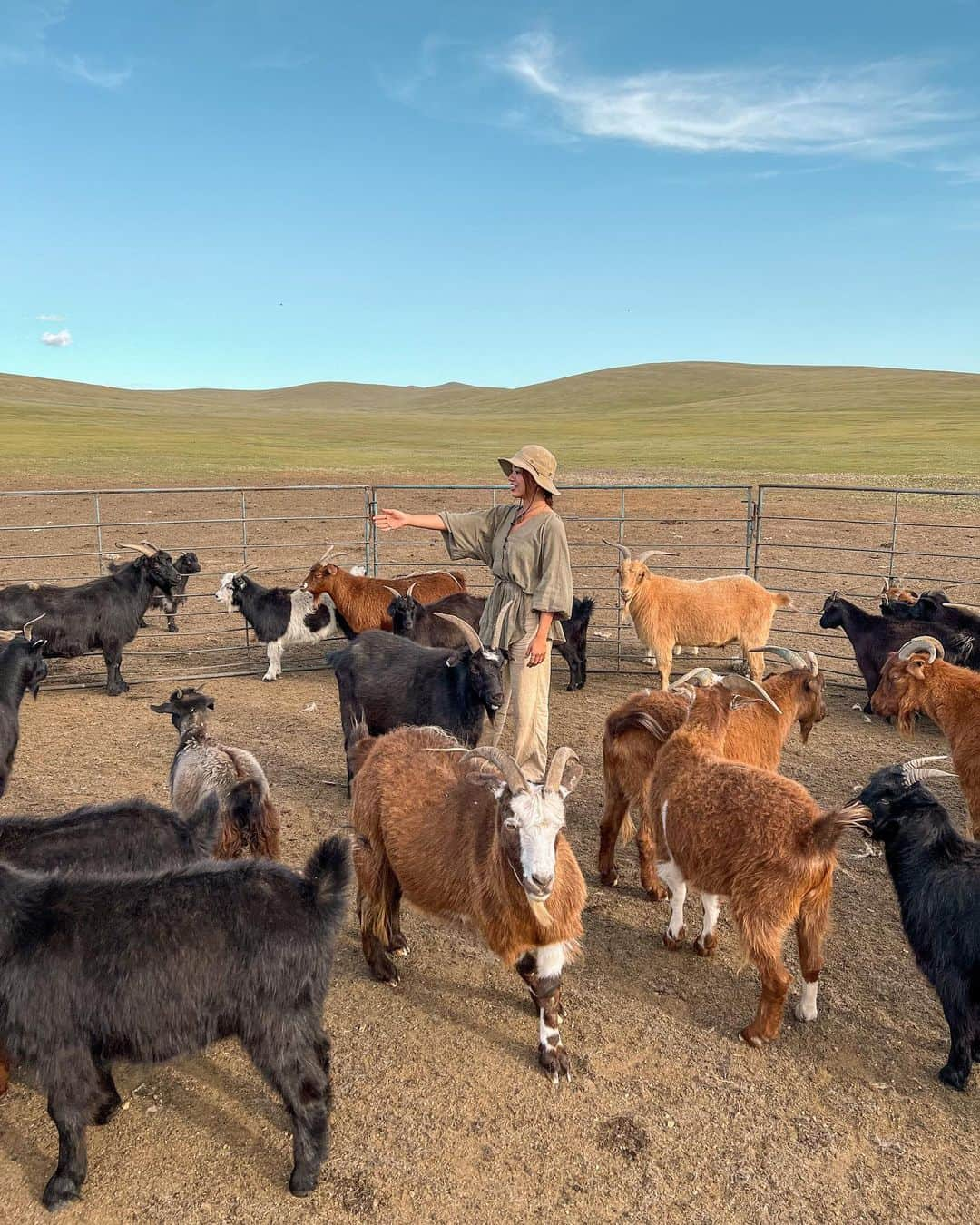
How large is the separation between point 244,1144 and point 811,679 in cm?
458

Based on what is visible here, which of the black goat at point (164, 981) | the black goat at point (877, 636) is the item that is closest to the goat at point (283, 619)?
Result: the black goat at point (877, 636)

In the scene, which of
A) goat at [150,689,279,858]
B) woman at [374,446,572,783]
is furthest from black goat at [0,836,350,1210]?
woman at [374,446,572,783]

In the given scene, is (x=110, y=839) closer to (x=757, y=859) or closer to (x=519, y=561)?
(x=519, y=561)

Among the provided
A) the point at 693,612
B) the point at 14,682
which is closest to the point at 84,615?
the point at 14,682

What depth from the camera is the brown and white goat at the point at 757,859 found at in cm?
391

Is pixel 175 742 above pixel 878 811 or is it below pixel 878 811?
below

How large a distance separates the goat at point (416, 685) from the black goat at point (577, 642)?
2535 mm

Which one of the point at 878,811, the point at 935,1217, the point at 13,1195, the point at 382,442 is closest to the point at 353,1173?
the point at 13,1195

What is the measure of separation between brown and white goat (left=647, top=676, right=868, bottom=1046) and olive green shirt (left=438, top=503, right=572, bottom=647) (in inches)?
54.0

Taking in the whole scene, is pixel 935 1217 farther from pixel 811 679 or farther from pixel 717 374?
pixel 717 374

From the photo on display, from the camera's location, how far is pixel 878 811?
4.31 m

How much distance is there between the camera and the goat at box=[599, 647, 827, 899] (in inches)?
206

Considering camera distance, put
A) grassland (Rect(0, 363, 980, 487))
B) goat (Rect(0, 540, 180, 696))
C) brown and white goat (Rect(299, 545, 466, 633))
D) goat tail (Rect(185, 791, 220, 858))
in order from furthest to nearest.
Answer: grassland (Rect(0, 363, 980, 487)) → brown and white goat (Rect(299, 545, 466, 633)) → goat (Rect(0, 540, 180, 696)) → goat tail (Rect(185, 791, 220, 858))

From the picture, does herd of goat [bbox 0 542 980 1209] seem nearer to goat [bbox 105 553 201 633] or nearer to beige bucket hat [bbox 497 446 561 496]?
beige bucket hat [bbox 497 446 561 496]
